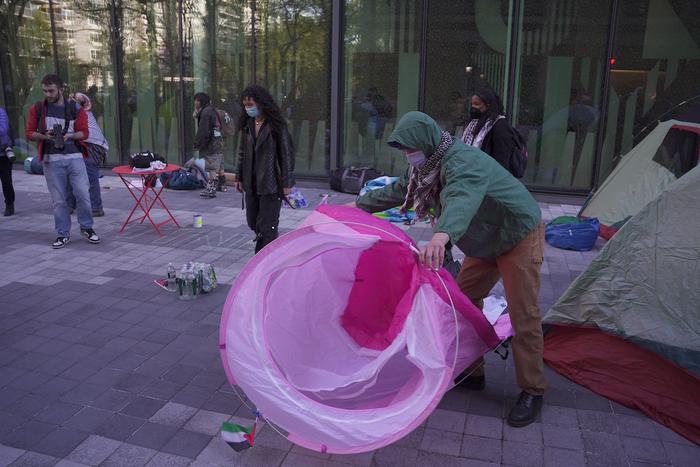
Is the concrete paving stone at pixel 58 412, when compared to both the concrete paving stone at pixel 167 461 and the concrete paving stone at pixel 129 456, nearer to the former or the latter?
the concrete paving stone at pixel 129 456

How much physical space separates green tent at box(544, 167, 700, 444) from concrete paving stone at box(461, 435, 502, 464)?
0.97m

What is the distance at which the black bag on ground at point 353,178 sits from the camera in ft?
33.7

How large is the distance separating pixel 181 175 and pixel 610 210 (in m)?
7.13

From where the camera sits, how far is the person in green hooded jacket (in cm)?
297

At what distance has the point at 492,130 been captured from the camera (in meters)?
5.30

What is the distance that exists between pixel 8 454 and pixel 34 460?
17cm

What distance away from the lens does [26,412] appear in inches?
137

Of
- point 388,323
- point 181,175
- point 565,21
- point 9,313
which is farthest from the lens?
point 181,175

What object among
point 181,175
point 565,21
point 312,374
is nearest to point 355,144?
point 181,175

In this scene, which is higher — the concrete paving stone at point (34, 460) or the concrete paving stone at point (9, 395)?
the concrete paving stone at point (9, 395)

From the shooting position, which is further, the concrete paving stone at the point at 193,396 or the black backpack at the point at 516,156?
the black backpack at the point at 516,156

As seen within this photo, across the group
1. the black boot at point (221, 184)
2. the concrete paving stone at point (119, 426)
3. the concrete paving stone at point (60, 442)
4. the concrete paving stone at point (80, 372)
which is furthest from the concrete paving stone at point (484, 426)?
the black boot at point (221, 184)

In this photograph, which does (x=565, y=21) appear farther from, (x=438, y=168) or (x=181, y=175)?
(x=438, y=168)

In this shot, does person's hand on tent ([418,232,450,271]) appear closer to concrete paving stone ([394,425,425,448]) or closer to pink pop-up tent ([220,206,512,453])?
pink pop-up tent ([220,206,512,453])
